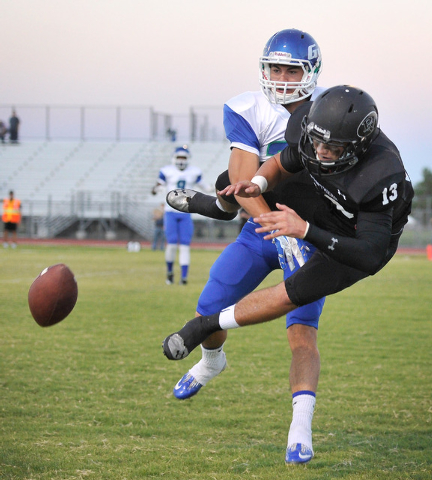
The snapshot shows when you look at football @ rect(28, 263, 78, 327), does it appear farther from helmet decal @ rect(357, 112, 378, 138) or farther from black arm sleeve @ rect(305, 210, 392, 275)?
helmet decal @ rect(357, 112, 378, 138)

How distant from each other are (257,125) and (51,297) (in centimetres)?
135

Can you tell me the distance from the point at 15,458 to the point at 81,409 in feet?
2.67

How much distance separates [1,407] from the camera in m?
3.79

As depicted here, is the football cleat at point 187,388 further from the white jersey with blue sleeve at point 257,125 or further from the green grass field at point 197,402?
the white jersey with blue sleeve at point 257,125

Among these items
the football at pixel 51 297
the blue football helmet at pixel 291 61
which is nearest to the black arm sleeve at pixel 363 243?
the blue football helmet at pixel 291 61

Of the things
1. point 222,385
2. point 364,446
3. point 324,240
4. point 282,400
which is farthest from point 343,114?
point 222,385

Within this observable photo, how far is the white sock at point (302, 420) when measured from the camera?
307cm

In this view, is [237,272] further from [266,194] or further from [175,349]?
[175,349]

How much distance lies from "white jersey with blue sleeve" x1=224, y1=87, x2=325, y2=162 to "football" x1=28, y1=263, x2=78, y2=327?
110cm

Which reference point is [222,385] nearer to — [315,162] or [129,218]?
[315,162]

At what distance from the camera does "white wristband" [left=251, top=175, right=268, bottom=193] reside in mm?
3186

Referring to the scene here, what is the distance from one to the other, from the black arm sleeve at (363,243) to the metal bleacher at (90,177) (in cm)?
1869

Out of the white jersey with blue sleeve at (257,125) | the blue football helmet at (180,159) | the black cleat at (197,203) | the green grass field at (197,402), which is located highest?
the white jersey with blue sleeve at (257,125)

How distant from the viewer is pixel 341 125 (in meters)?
2.82
